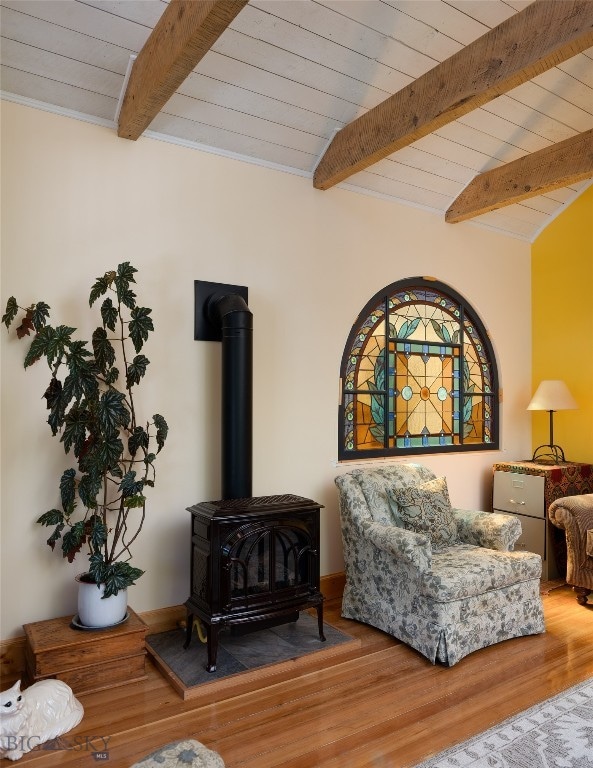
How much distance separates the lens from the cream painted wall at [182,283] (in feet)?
9.43

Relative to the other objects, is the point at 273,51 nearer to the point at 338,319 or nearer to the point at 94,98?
the point at 94,98

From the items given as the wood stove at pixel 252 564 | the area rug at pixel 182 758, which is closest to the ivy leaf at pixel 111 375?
the wood stove at pixel 252 564

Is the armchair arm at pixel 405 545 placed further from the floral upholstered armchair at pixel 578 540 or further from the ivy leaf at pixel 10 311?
the ivy leaf at pixel 10 311

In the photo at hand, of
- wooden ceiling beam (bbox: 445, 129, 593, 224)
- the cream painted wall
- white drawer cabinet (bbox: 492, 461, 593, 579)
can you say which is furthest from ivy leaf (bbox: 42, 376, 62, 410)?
white drawer cabinet (bbox: 492, 461, 593, 579)

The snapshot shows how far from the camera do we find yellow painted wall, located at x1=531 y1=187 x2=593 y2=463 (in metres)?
4.67

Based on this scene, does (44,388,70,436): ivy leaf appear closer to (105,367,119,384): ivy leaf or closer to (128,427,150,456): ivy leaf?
(105,367,119,384): ivy leaf

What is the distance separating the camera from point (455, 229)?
4.58 m

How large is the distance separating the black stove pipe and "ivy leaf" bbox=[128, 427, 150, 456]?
478mm

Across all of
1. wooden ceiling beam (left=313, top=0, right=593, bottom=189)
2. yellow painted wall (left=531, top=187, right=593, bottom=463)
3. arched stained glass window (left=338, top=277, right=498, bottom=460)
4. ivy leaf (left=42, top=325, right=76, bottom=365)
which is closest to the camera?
wooden ceiling beam (left=313, top=0, right=593, bottom=189)

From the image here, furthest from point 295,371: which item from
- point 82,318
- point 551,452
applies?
point 551,452

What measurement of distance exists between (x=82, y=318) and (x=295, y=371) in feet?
4.36

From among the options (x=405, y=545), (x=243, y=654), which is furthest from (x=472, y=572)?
(x=243, y=654)

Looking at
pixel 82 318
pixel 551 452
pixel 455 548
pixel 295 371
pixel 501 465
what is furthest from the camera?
pixel 551 452

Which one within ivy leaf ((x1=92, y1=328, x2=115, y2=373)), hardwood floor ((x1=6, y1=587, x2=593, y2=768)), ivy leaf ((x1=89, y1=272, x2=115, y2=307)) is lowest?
hardwood floor ((x1=6, y1=587, x2=593, y2=768))
